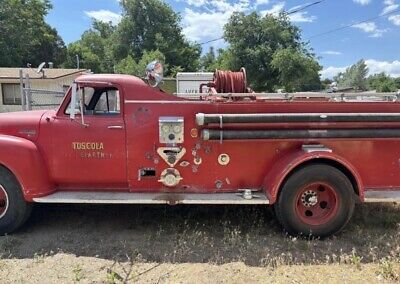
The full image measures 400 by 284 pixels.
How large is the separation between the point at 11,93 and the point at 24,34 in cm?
1746

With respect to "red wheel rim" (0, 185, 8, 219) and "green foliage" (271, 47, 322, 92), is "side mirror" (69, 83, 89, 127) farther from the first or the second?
"green foliage" (271, 47, 322, 92)

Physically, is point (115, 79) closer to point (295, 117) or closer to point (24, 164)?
point (24, 164)

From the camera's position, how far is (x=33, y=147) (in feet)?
14.9

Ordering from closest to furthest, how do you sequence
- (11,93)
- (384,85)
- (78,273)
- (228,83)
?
(78,273) < (228,83) < (11,93) < (384,85)

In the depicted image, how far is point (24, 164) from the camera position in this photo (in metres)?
4.45

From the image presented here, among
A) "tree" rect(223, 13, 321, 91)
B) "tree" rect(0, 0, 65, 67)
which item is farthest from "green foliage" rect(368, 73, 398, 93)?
"tree" rect(0, 0, 65, 67)

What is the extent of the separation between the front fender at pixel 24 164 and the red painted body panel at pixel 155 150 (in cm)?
1

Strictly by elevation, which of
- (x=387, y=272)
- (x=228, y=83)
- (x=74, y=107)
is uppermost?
(x=228, y=83)

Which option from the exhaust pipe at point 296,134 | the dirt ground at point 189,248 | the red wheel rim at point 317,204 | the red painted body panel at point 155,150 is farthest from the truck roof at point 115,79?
the red wheel rim at point 317,204

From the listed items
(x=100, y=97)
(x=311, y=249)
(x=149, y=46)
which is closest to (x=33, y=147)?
(x=100, y=97)

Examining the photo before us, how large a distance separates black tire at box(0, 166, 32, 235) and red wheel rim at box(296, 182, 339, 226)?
132 inches

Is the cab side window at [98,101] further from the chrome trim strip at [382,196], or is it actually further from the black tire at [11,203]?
the chrome trim strip at [382,196]

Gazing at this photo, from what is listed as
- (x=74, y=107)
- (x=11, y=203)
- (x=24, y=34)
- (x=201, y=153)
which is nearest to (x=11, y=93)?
(x=24, y=34)

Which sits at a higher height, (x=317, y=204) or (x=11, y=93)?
(x=11, y=93)
